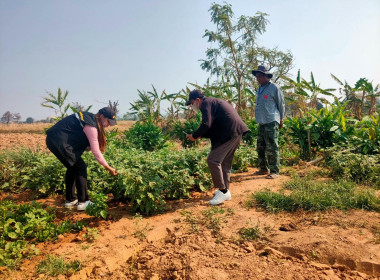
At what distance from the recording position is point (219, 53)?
647 inches

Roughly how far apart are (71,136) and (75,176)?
20.9 inches

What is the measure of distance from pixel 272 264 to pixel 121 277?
130 cm

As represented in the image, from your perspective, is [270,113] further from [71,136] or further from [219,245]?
[71,136]

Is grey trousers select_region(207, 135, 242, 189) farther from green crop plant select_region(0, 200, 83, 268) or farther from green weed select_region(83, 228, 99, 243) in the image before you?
green crop plant select_region(0, 200, 83, 268)

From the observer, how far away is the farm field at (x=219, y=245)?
2156mm

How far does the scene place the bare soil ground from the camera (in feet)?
7.02

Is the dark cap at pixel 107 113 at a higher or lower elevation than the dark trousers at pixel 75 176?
higher

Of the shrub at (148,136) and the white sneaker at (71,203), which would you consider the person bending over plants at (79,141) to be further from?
the shrub at (148,136)

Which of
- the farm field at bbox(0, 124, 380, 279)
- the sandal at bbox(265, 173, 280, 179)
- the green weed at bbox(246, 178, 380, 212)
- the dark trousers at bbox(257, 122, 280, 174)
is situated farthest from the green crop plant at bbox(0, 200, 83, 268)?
the dark trousers at bbox(257, 122, 280, 174)

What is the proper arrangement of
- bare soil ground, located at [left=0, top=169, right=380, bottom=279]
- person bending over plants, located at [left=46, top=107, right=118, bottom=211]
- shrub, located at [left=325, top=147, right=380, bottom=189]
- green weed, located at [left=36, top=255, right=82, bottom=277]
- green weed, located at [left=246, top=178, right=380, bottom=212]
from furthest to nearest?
1. shrub, located at [left=325, top=147, right=380, bottom=189]
2. person bending over plants, located at [left=46, top=107, right=118, bottom=211]
3. green weed, located at [left=246, top=178, right=380, bottom=212]
4. green weed, located at [left=36, top=255, right=82, bottom=277]
5. bare soil ground, located at [left=0, top=169, right=380, bottom=279]

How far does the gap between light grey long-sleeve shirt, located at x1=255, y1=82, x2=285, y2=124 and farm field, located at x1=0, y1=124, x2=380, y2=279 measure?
1.71m

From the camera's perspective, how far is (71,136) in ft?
11.2

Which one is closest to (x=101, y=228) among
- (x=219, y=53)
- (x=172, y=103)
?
(x=172, y=103)

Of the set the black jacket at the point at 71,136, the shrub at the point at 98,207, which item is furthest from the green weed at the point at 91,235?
the black jacket at the point at 71,136
